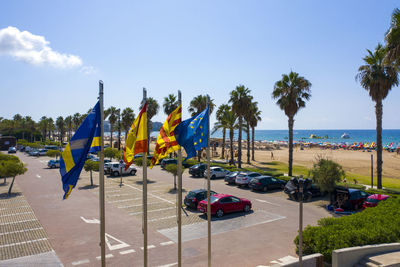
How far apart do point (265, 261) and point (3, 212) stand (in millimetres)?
16888

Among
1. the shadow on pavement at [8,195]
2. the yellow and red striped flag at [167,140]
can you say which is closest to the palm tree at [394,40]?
the yellow and red striped flag at [167,140]

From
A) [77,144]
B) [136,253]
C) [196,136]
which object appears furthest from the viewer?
[136,253]

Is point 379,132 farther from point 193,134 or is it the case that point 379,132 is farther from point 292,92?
point 193,134

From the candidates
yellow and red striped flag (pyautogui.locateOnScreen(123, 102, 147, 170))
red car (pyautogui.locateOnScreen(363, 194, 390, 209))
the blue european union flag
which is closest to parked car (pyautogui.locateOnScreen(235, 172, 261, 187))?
red car (pyautogui.locateOnScreen(363, 194, 390, 209))

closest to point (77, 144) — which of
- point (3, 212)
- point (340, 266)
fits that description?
point (340, 266)

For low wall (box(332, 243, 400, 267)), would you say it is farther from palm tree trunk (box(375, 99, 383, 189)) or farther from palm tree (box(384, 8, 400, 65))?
palm tree trunk (box(375, 99, 383, 189))

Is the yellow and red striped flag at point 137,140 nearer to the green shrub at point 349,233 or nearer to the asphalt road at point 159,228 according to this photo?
the asphalt road at point 159,228

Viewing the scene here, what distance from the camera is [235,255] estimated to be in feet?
40.7

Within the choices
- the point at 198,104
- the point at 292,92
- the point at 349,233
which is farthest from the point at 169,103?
the point at 349,233

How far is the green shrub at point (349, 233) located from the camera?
10914 millimetres

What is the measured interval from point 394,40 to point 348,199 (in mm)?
10791

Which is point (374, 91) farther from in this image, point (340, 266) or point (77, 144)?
point (77, 144)

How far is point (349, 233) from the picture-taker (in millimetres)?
11172

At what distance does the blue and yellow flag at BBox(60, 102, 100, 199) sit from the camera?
7.14 meters
